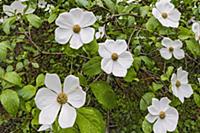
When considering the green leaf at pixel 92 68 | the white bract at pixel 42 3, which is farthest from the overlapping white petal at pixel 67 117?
the white bract at pixel 42 3

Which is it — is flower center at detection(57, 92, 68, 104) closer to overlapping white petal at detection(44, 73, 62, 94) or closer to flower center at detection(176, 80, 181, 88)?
overlapping white petal at detection(44, 73, 62, 94)

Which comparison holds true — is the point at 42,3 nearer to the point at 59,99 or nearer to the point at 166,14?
the point at 166,14

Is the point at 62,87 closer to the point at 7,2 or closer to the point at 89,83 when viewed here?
the point at 89,83

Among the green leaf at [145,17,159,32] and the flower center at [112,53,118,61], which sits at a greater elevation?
the green leaf at [145,17,159,32]

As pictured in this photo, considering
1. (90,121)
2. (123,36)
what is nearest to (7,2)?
(123,36)

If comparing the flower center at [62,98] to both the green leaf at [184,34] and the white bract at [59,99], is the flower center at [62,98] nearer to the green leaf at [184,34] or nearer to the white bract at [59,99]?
the white bract at [59,99]

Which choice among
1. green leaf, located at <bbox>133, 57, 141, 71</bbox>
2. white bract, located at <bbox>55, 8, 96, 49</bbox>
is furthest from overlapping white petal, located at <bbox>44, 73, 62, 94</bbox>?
green leaf, located at <bbox>133, 57, 141, 71</bbox>
